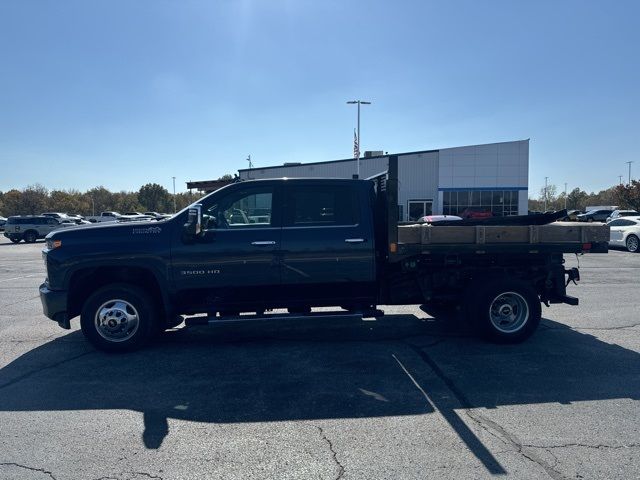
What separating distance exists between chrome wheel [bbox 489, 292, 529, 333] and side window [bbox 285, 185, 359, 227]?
2.22 metres

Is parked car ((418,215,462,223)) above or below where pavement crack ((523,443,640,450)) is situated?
above

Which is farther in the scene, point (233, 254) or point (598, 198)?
point (598, 198)

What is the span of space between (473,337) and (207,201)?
4.11m

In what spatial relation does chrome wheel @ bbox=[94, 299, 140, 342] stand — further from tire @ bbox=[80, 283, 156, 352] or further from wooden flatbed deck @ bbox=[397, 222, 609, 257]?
wooden flatbed deck @ bbox=[397, 222, 609, 257]

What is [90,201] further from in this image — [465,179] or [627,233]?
[627,233]

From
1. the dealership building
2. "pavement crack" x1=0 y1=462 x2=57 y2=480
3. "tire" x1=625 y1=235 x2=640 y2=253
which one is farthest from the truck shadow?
the dealership building

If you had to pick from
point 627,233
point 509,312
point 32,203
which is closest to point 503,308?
point 509,312

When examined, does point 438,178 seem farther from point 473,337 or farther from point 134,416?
point 134,416

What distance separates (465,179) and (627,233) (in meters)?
19.8

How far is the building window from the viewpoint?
126ft

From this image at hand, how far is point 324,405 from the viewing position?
423 cm

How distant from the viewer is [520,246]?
5.96 metres

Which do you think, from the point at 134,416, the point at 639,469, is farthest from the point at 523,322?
the point at 134,416

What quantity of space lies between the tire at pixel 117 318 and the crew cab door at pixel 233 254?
50 cm
